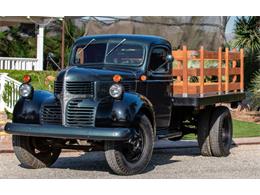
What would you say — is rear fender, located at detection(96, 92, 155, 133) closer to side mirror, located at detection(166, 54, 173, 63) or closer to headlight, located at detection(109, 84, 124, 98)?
headlight, located at detection(109, 84, 124, 98)

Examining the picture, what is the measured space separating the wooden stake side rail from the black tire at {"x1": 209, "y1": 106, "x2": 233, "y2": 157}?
0.40 meters

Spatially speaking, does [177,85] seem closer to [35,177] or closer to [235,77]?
[235,77]

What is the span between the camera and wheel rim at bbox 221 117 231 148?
11.2 meters

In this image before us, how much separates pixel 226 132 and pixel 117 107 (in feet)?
12.9

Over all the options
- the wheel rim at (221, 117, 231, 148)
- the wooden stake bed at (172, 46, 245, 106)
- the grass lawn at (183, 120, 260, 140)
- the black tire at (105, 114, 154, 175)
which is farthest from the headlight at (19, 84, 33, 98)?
the grass lawn at (183, 120, 260, 140)

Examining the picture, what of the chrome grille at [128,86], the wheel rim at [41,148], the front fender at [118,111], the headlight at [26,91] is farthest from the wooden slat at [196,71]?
the headlight at [26,91]

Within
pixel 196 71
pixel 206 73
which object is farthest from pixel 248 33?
pixel 196 71

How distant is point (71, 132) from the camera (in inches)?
310

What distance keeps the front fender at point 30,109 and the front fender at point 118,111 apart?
3.40 ft

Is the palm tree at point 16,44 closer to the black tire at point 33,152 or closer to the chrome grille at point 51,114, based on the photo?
the black tire at point 33,152

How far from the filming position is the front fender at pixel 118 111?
7.96 meters

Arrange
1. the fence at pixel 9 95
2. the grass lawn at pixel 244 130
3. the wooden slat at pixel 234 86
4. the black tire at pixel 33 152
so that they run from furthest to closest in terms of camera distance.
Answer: the fence at pixel 9 95
the grass lawn at pixel 244 130
the wooden slat at pixel 234 86
the black tire at pixel 33 152

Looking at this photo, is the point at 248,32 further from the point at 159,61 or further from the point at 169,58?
the point at 169,58
